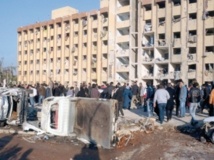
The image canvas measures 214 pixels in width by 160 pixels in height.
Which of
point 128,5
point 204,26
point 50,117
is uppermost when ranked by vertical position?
point 128,5

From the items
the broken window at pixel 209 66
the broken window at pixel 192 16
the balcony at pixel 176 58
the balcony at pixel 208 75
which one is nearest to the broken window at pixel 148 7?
the broken window at pixel 192 16

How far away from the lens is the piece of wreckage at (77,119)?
33.3ft

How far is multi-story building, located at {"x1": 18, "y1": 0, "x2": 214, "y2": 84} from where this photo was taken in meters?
37.9

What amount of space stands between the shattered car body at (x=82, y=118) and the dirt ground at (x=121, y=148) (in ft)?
1.12

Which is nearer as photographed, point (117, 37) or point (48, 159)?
point (48, 159)

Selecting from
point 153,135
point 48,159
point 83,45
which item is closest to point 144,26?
point 83,45

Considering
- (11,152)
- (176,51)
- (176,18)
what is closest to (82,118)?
(11,152)

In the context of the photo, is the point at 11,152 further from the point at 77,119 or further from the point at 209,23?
the point at 209,23

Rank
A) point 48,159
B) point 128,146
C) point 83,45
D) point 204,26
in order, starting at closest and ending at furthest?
point 48,159, point 128,146, point 204,26, point 83,45

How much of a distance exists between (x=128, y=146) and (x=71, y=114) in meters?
2.34

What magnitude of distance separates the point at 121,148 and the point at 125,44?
3725cm

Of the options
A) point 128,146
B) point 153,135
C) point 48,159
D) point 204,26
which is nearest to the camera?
point 48,159

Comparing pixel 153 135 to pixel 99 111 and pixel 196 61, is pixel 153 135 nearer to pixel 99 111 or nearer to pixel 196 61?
pixel 99 111

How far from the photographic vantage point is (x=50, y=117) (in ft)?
37.9
